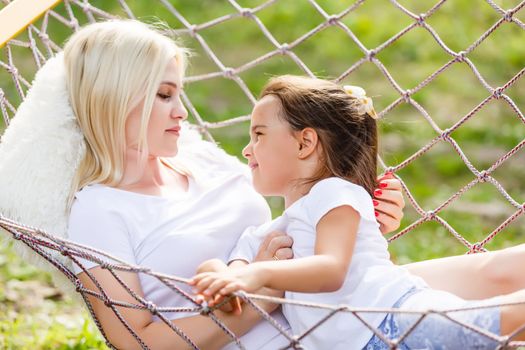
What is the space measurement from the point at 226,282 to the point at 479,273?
0.54 m

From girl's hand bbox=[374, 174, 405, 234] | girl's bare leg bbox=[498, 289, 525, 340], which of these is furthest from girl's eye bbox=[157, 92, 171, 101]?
girl's bare leg bbox=[498, 289, 525, 340]

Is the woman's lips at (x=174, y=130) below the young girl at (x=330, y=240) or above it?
above

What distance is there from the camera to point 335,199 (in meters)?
1.69

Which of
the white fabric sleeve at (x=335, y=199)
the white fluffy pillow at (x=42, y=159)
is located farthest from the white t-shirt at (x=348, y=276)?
the white fluffy pillow at (x=42, y=159)

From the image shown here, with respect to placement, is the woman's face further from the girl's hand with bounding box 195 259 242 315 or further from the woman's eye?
the girl's hand with bounding box 195 259 242 315

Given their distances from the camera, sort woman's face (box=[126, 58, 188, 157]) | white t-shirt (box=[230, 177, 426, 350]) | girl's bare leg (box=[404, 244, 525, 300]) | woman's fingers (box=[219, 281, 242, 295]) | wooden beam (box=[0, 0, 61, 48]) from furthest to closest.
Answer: wooden beam (box=[0, 0, 61, 48])
woman's face (box=[126, 58, 188, 157])
girl's bare leg (box=[404, 244, 525, 300])
white t-shirt (box=[230, 177, 426, 350])
woman's fingers (box=[219, 281, 242, 295])

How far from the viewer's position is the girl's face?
181 cm

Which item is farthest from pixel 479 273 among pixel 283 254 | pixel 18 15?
pixel 18 15

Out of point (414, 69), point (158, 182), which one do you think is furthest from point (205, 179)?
point (414, 69)

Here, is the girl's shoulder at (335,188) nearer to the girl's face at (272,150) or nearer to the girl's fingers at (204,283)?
the girl's face at (272,150)

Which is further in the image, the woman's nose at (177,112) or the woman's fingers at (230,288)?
the woman's nose at (177,112)

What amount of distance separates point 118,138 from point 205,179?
26 centimetres

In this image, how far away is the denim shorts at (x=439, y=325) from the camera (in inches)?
60.4

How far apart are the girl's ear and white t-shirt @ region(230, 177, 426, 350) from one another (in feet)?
0.26
